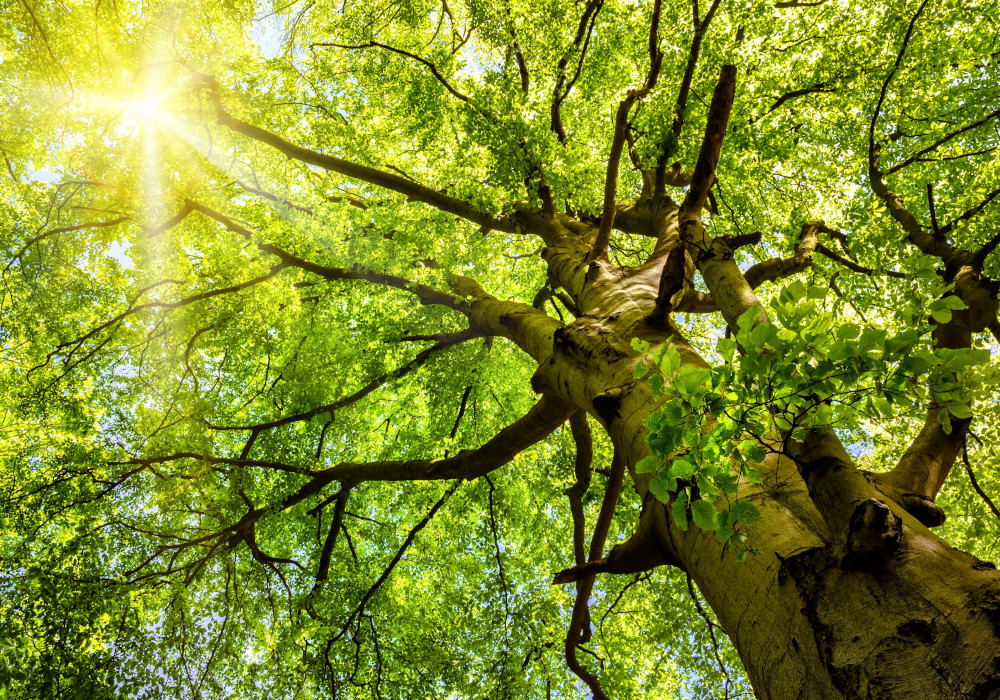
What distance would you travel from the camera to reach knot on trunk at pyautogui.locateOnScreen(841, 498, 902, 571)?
147 cm

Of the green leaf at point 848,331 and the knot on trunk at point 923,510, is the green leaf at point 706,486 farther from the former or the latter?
the knot on trunk at point 923,510

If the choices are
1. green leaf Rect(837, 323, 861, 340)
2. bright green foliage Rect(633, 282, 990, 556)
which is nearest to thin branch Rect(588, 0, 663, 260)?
bright green foliage Rect(633, 282, 990, 556)

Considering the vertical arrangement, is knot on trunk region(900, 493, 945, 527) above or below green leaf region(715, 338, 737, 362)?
below

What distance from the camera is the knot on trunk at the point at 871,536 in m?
1.47

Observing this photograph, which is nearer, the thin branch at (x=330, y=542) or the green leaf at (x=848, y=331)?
the green leaf at (x=848, y=331)

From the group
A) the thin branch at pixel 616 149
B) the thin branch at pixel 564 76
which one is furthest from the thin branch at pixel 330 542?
the thin branch at pixel 564 76

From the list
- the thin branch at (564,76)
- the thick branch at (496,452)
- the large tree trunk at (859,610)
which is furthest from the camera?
the thin branch at (564,76)

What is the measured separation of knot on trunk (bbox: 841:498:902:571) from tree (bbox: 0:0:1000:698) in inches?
62.1

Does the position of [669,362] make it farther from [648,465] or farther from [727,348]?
[648,465]

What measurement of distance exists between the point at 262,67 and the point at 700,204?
759 centimetres

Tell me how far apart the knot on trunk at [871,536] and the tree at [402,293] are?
5.17 ft

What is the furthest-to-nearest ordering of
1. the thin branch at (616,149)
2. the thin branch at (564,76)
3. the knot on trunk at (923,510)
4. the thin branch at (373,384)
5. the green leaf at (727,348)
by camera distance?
the thin branch at (564,76) < the thin branch at (373,384) < the thin branch at (616,149) < the knot on trunk at (923,510) < the green leaf at (727,348)

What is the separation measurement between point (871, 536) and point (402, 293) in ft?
19.9

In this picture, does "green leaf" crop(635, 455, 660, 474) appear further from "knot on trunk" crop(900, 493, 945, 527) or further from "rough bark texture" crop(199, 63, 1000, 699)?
"knot on trunk" crop(900, 493, 945, 527)
